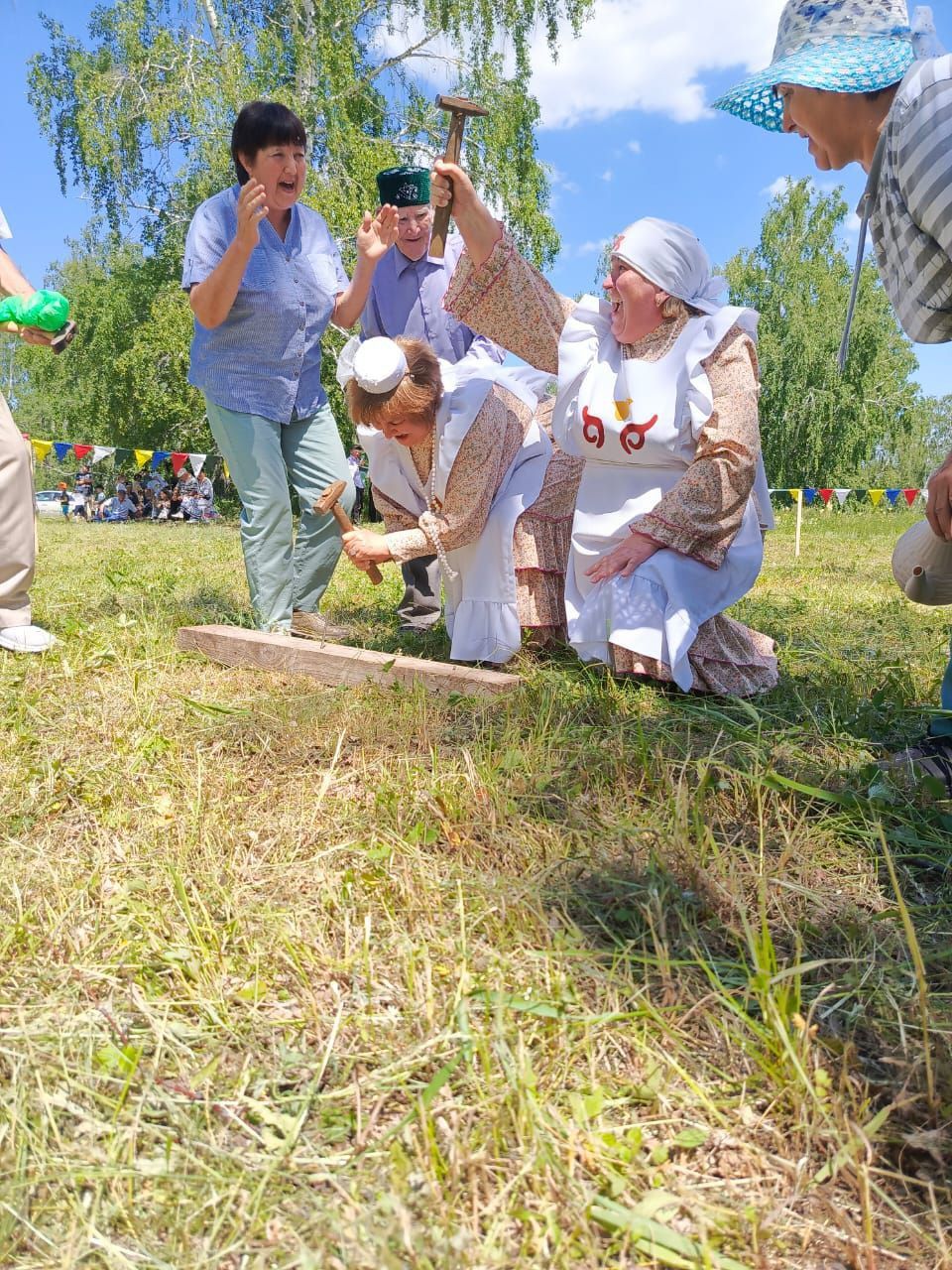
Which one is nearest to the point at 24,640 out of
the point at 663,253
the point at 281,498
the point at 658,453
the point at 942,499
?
the point at 281,498

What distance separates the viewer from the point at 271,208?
3.85 metres

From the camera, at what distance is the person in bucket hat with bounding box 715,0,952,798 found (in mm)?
1946

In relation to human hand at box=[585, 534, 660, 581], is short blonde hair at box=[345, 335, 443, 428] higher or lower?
higher

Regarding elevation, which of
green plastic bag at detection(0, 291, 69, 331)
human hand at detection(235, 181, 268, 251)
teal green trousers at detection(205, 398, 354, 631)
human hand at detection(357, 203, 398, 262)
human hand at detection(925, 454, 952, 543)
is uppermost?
human hand at detection(235, 181, 268, 251)

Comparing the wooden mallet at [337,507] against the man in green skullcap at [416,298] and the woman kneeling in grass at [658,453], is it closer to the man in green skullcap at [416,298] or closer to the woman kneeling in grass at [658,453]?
the woman kneeling in grass at [658,453]

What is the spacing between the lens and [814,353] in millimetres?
30734

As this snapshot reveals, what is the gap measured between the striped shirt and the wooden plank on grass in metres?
1.53

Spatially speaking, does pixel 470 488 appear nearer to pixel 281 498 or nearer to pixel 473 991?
pixel 281 498

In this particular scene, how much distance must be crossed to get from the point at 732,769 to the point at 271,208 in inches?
112

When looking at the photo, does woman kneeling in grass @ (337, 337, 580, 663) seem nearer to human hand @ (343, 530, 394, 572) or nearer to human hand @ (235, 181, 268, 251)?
human hand @ (343, 530, 394, 572)

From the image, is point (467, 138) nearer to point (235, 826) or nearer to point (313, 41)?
point (313, 41)

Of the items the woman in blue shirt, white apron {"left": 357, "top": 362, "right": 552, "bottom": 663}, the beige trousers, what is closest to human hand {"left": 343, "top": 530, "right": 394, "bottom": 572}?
white apron {"left": 357, "top": 362, "right": 552, "bottom": 663}

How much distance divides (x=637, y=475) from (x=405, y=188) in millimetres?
2082

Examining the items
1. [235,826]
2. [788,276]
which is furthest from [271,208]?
[788,276]
